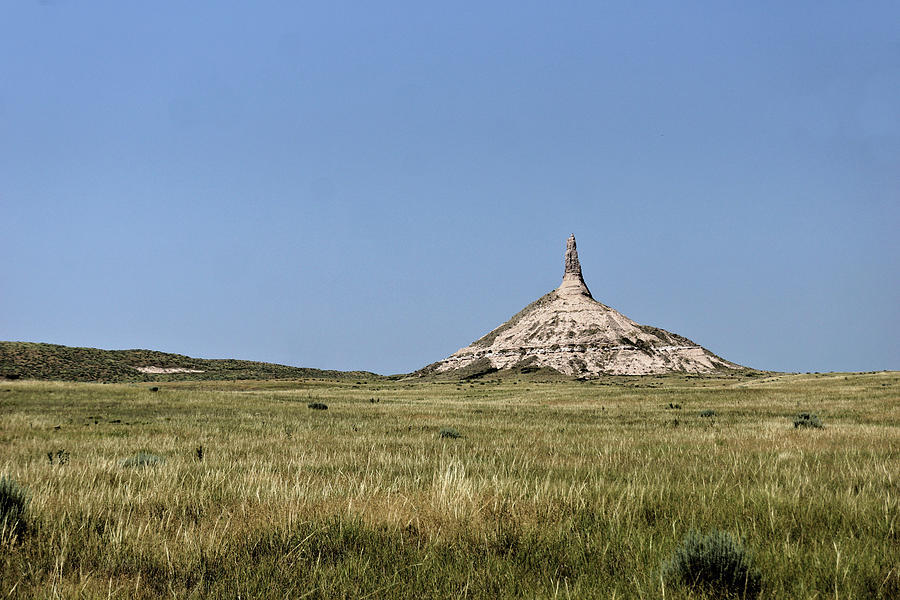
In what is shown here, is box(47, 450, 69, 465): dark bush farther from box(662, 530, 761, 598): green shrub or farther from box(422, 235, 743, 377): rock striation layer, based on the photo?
box(422, 235, 743, 377): rock striation layer

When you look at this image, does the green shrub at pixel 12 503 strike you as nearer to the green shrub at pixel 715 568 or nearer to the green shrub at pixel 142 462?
the green shrub at pixel 142 462

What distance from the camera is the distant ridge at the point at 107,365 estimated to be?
348 feet

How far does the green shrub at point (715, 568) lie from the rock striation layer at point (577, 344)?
130m

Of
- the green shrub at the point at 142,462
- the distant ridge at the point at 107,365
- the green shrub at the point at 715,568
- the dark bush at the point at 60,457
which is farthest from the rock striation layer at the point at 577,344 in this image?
the green shrub at the point at 715,568

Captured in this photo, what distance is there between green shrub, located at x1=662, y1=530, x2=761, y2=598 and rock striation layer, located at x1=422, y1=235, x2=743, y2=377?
130 meters

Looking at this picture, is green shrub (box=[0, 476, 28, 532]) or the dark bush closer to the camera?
green shrub (box=[0, 476, 28, 532])

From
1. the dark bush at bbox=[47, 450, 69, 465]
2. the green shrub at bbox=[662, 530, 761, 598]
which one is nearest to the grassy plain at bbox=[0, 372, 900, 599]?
the green shrub at bbox=[662, 530, 761, 598]

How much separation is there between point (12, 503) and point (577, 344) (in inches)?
5755

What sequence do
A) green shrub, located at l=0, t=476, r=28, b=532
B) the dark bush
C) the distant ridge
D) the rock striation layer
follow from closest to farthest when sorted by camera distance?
green shrub, located at l=0, t=476, r=28, b=532 → the dark bush → the distant ridge → the rock striation layer

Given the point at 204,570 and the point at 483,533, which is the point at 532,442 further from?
the point at 204,570

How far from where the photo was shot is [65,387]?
1673 inches

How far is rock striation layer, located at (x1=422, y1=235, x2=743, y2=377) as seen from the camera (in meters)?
137

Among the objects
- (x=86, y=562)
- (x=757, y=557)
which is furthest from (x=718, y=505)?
(x=86, y=562)

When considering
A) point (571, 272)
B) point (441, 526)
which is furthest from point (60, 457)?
point (571, 272)
